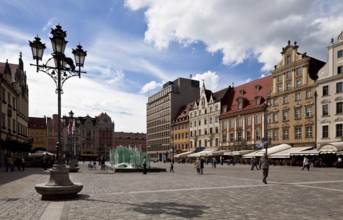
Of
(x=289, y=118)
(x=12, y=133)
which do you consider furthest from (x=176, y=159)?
(x=12, y=133)

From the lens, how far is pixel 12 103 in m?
47.8

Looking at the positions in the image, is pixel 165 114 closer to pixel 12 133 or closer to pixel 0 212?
pixel 12 133

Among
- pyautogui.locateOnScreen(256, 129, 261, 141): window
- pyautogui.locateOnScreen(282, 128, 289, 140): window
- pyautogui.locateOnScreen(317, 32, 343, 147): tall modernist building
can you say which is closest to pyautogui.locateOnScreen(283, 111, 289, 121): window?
pyautogui.locateOnScreen(282, 128, 289, 140): window

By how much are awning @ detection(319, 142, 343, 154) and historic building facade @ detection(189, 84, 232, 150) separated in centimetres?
3544

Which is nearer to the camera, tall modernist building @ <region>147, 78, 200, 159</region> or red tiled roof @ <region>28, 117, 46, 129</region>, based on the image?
tall modernist building @ <region>147, 78, 200, 159</region>

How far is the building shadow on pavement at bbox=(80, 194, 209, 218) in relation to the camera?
912 centimetres

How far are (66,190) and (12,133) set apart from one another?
132 feet

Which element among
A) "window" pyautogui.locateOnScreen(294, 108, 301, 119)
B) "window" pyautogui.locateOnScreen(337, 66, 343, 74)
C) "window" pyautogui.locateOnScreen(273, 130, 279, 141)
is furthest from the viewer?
"window" pyautogui.locateOnScreen(273, 130, 279, 141)

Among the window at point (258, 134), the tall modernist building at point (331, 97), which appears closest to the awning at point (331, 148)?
the tall modernist building at point (331, 97)

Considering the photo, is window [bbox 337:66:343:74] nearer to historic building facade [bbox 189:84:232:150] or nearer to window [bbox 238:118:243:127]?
window [bbox 238:118:243:127]

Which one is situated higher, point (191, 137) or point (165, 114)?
point (165, 114)

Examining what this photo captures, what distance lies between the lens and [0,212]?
9.35 meters

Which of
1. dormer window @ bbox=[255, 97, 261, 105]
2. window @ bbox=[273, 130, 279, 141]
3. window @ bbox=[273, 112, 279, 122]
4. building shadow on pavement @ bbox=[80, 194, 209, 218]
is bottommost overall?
building shadow on pavement @ bbox=[80, 194, 209, 218]

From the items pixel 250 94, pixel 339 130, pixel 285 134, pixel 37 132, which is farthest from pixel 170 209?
pixel 37 132
